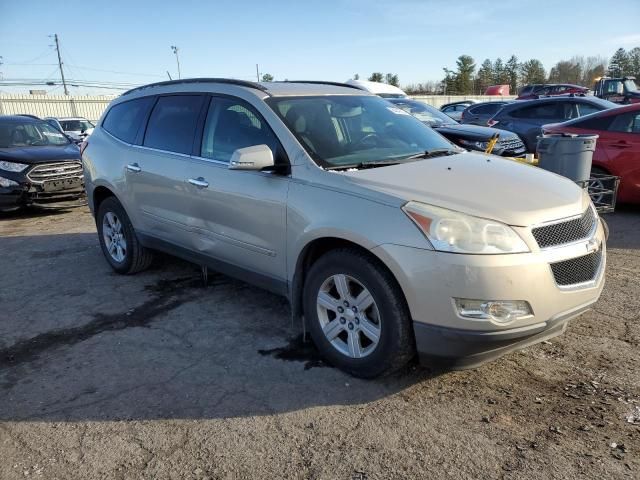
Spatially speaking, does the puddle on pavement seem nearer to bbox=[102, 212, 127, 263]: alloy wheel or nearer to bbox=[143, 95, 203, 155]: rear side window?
bbox=[143, 95, 203, 155]: rear side window

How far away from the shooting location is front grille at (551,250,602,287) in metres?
2.91

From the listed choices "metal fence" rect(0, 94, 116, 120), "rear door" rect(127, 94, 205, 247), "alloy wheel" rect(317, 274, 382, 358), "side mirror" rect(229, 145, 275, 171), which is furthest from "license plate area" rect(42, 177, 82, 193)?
"metal fence" rect(0, 94, 116, 120)

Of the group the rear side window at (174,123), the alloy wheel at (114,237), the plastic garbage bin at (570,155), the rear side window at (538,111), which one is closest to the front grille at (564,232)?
the plastic garbage bin at (570,155)

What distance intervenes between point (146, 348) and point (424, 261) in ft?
7.29

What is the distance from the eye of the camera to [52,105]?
105 ft

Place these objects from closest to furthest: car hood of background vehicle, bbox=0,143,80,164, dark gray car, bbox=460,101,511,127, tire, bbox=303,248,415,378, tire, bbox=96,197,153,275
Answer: tire, bbox=303,248,415,378
tire, bbox=96,197,153,275
car hood of background vehicle, bbox=0,143,80,164
dark gray car, bbox=460,101,511,127

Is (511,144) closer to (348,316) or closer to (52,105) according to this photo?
(348,316)

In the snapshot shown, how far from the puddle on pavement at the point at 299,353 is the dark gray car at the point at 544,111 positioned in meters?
9.51

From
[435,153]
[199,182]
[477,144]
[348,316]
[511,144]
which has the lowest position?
[348,316]

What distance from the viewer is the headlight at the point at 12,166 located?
895 cm

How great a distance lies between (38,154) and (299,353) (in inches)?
303

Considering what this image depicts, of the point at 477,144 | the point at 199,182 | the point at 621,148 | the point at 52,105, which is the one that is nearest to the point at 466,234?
the point at 199,182

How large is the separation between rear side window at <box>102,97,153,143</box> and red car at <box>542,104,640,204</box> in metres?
6.10

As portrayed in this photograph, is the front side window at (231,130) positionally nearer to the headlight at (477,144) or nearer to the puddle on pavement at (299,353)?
the puddle on pavement at (299,353)
